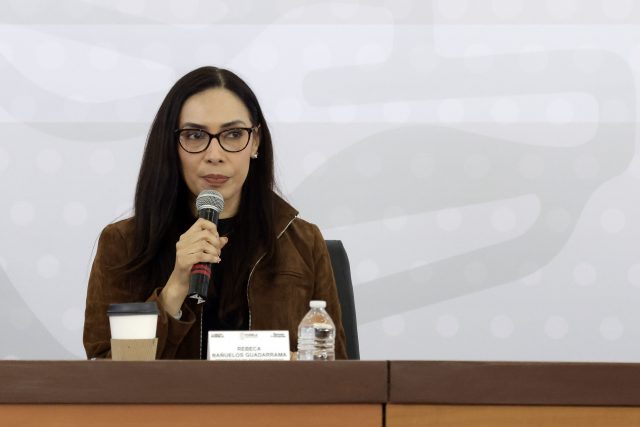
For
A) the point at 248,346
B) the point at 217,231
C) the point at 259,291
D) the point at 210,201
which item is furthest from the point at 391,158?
the point at 248,346

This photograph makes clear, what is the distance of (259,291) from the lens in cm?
207

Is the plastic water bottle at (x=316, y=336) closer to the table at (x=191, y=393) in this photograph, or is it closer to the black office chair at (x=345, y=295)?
the black office chair at (x=345, y=295)

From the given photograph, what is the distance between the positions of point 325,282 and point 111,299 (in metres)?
0.46

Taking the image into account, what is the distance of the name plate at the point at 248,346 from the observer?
1.42 metres

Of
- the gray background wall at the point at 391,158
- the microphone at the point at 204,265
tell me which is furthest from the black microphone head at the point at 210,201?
the gray background wall at the point at 391,158

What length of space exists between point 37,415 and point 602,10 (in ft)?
6.56

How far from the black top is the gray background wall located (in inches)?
24.5

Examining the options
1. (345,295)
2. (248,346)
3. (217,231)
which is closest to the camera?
(248,346)

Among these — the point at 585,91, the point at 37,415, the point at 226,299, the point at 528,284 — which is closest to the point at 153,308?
the point at 37,415

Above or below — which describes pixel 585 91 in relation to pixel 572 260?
above

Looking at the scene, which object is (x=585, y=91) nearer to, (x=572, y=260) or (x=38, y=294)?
(x=572, y=260)

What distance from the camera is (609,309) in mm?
2656

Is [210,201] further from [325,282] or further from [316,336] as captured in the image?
[325,282]

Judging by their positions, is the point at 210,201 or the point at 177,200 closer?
the point at 210,201
